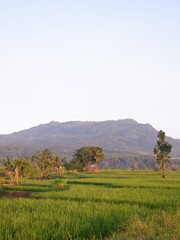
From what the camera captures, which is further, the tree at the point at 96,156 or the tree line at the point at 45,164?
the tree at the point at 96,156

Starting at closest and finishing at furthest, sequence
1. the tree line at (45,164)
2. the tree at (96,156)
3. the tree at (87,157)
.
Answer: the tree line at (45,164)
the tree at (96,156)
the tree at (87,157)

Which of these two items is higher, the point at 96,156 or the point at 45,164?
the point at 96,156

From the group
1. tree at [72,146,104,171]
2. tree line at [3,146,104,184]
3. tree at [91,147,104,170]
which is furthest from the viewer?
tree at [72,146,104,171]

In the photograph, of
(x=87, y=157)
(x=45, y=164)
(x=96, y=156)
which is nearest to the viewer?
(x=45, y=164)

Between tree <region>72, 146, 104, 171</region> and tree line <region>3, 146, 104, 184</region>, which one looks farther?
tree <region>72, 146, 104, 171</region>

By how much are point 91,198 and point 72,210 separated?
8.80 meters

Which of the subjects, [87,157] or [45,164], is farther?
[87,157]

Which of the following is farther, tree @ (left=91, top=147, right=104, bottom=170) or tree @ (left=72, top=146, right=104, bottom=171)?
tree @ (left=72, top=146, right=104, bottom=171)

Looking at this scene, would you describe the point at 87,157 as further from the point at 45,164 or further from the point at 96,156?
the point at 45,164

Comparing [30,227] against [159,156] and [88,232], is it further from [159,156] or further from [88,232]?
[159,156]

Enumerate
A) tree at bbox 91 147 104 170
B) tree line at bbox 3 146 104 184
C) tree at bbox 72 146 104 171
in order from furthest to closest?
tree at bbox 72 146 104 171 → tree at bbox 91 147 104 170 → tree line at bbox 3 146 104 184

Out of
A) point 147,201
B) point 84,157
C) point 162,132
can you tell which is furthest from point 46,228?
point 84,157

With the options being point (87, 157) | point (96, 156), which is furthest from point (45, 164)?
point (96, 156)

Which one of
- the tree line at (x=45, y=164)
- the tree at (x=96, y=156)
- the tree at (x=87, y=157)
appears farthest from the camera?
the tree at (x=87, y=157)
